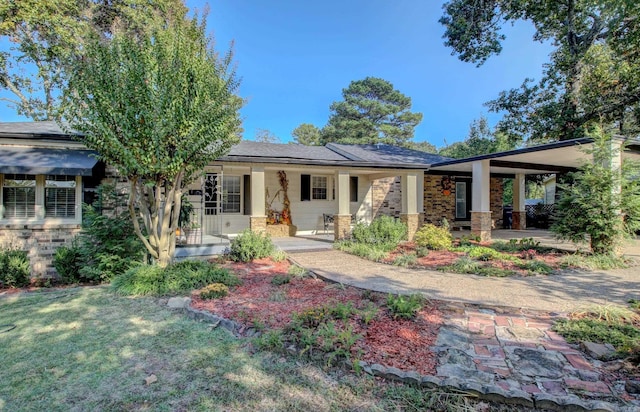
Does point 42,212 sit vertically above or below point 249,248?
above

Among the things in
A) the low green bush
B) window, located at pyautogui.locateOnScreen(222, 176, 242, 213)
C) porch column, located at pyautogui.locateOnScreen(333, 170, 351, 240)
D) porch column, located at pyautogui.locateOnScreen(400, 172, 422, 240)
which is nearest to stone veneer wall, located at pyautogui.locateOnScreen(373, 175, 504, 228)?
porch column, located at pyautogui.locateOnScreen(400, 172, 422, 240)

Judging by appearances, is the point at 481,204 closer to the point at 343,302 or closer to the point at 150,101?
the point at 343,302

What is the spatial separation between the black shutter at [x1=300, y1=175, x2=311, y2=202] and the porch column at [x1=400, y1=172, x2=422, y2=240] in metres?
3.96

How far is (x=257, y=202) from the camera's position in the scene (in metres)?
9.68

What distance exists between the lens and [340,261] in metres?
8.20

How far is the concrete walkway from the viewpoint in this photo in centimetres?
489

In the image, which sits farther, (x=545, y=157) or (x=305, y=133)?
(x=305, y=133)

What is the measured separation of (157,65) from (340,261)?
5.68 metres

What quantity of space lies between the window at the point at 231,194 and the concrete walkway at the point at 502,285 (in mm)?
5786

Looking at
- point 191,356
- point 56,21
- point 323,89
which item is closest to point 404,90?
point 323,89

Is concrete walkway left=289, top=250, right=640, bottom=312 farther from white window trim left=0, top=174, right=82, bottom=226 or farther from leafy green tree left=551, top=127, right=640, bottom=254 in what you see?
white window trim left=0, top=174, right=82, bottom=226

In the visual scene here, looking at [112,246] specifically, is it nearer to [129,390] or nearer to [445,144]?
[129,390]

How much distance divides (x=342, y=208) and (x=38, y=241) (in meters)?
8.06

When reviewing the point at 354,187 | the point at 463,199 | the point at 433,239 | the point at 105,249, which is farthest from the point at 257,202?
the point at 463,199
